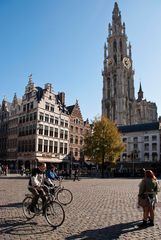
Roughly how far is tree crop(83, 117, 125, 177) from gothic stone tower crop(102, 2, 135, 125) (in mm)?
59734

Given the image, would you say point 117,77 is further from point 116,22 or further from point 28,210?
point 28,210

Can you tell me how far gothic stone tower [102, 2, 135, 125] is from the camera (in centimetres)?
11431

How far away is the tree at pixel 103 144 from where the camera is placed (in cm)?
4947

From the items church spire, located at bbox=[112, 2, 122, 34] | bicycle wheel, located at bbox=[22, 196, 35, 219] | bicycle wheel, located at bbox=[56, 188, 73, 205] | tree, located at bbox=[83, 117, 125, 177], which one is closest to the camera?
bicycle wheel, located at bbox=[22, 196, 35, 219]

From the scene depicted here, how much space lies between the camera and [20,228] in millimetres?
8789

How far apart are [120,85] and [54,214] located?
362 feet

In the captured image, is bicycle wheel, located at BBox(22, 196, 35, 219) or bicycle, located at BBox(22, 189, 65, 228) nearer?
bicycle, located at BBox(22, 189, 65, 228)

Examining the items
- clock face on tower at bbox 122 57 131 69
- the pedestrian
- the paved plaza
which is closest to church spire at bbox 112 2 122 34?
clock face on tower at bbox 122 57 131 69

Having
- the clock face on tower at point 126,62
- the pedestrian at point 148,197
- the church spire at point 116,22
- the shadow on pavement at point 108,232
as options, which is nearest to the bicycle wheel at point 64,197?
the shadow on pavement at point 108,232

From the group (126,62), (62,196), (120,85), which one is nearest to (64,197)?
(62,196)

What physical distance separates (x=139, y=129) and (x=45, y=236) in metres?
70.9

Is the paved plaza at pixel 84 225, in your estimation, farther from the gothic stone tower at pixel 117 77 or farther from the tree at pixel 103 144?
the gothic stone tower at pixel 117 77

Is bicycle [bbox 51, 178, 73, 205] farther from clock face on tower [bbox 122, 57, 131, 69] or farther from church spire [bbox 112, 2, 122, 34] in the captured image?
church spire [bbox 112, 2, 122, 34]

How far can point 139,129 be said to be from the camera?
76750 mm
